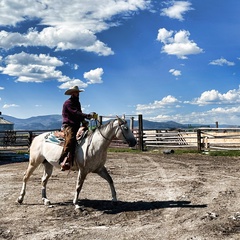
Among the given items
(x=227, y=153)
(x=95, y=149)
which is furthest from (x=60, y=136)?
(x=227, y=153)

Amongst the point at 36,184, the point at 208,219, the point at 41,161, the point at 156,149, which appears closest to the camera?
the point at 208,219

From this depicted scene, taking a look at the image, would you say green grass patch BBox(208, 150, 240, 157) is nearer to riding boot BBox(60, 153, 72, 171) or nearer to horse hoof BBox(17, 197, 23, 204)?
riding boot BBox(60, 153, 72, 171)

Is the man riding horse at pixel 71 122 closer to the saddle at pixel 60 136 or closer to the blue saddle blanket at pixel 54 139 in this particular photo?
the saddle at pixel 60 136

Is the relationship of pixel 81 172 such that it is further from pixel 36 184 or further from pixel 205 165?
pixel 205 165

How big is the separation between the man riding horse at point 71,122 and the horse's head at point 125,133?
71 cm

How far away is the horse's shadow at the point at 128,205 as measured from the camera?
8141 mm

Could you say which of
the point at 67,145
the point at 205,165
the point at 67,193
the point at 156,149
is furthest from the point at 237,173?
the point at 156,149

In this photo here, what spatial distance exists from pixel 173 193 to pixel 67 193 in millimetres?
3082

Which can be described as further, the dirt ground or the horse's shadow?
the horse's shadow

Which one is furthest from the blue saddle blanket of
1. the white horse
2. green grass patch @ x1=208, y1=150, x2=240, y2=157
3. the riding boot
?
green grass patch @ x1=208, y1=150, x2=240, y2=157

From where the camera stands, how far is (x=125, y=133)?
802 cm

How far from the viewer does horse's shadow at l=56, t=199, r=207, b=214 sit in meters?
8.14

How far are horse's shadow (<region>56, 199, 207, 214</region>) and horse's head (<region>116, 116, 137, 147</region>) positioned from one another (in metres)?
1.56

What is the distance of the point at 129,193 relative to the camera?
10125 mm
